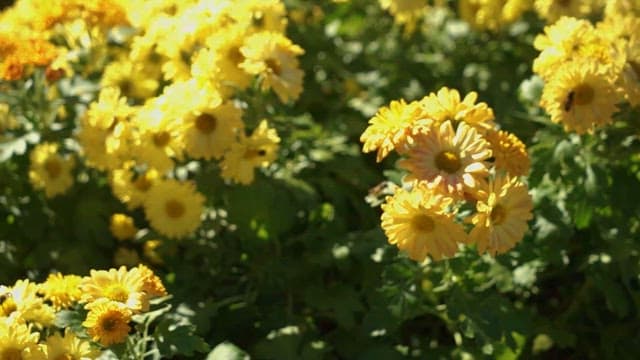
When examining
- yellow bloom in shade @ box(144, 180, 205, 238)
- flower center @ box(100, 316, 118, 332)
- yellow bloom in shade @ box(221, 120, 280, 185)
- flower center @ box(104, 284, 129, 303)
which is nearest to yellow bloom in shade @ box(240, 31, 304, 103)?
yellow bloom in shade @ box(221, 120, 280, 185)

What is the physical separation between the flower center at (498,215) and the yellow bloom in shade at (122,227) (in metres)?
1.50

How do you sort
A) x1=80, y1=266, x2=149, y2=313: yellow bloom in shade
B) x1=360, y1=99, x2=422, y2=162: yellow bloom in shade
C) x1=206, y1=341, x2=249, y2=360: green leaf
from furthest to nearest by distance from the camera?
x1=206, y1=341, x2=249, y2=360: green leaf, x1=360, y1=99, x2=422, y2=162: yellow bloom in shade, x1=80, y1=266, x2=149, y2=313: yellow bloom in shade

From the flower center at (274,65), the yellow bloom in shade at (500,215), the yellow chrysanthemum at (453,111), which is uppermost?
the flower center at (274,65)

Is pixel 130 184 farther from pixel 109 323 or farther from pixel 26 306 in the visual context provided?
pixel 109 323

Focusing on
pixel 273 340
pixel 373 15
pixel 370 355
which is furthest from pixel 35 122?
pixel 373 15

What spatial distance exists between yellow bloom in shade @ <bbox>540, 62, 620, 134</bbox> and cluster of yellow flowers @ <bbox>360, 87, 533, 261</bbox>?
0.33m

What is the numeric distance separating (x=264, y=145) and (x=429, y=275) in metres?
0.63

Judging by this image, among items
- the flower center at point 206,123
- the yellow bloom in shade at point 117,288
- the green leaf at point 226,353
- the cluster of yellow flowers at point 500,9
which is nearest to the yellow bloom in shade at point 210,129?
the flower center at point 206,123

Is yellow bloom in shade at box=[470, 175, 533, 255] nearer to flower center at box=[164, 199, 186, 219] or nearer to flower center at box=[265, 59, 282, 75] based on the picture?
flower center at box=[265, 59, 282, 75]

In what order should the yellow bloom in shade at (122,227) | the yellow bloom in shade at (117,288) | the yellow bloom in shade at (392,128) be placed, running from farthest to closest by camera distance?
1. the yellow bloom in shade at (122,227)
2. the yellow bloom in shade at (392,128)
3. the yellow bloom in shade at (117,288)

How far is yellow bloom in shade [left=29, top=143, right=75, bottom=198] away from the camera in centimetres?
346

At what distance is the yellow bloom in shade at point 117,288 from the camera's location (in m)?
2.34

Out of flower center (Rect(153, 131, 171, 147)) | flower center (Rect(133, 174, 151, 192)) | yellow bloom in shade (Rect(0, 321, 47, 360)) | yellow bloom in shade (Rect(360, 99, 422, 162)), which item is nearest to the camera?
yellow bloom in shade (Rect(0, 321, 47, 360))

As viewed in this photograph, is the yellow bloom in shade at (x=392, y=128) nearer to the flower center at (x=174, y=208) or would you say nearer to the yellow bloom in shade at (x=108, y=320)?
the yellow bloom in shade at (x=108, y=320)
